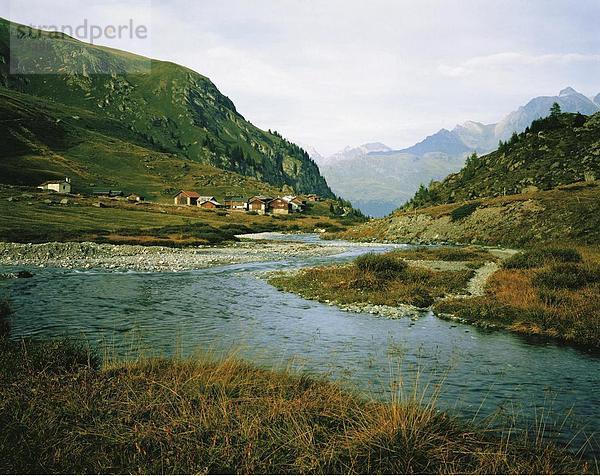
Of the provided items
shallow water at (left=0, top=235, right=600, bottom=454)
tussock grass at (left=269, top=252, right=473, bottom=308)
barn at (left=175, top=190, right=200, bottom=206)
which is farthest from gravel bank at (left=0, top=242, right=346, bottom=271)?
barn at (left=175, top=190, right=200, bottom=206)

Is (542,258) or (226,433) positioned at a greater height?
(542,258)

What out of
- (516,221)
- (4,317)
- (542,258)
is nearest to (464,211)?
(516,221)

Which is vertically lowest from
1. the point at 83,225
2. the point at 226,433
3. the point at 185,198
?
the point at 226,433

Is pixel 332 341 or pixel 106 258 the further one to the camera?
pixel 106 258

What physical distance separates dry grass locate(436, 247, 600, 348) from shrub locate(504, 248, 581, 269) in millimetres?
2464

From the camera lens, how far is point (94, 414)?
8.95 metres

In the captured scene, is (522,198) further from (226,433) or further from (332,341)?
(226,433)

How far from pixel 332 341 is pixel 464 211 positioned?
6804 cm

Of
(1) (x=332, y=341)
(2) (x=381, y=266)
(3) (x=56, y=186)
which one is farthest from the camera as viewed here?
(3) (x=56, y=186)

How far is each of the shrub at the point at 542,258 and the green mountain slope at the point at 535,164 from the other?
54.8m

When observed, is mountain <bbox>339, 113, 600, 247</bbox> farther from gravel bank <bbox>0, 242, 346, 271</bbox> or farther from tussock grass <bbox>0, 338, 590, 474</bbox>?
tussock grass <bbox>0, 338, 590, 474</bbox>

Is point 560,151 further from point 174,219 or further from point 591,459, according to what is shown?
point 591,459

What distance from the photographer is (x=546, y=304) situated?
76.8 feet

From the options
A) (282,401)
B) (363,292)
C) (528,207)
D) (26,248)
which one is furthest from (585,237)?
(26,248)
